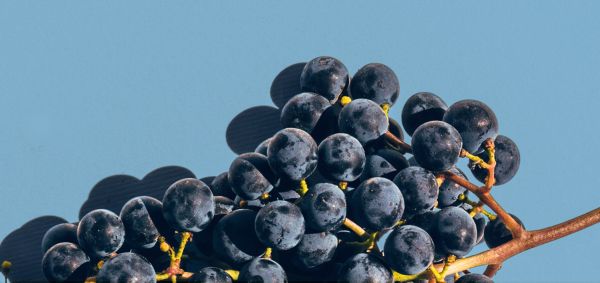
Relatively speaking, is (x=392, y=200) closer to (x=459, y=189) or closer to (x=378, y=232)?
(x=378, y=232)

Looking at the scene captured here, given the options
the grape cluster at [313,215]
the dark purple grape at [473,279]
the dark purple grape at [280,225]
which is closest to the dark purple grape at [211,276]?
the grape cluster at [313,215]

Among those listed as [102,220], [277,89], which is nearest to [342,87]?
[277,89]

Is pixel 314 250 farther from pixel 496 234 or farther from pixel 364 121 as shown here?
pixel 496 234

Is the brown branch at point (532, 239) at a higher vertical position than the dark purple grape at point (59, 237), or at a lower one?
lower

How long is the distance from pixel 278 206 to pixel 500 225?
675 millimetres

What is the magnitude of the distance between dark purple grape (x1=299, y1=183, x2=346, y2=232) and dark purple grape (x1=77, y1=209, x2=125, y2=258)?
0.41 meters

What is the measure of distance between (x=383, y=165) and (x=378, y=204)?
19cm

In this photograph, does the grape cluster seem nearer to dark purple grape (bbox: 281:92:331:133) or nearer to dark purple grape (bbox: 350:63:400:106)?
dark purple grape (bbox: 281:92:331:133)

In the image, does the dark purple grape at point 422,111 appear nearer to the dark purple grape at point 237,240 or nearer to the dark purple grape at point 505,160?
the dark purple grape at point 505,160

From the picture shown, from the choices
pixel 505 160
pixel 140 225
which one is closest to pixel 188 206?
pixel 140 225

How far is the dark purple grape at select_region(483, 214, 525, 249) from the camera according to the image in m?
2.09

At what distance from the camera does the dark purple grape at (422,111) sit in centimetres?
209

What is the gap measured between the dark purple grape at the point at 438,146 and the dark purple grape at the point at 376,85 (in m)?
0.23

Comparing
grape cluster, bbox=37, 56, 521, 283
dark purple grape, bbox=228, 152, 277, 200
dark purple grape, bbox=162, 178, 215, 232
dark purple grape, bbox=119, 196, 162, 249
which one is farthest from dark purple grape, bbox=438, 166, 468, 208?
dark purple grape, bbox=119, 196, 162, 249
